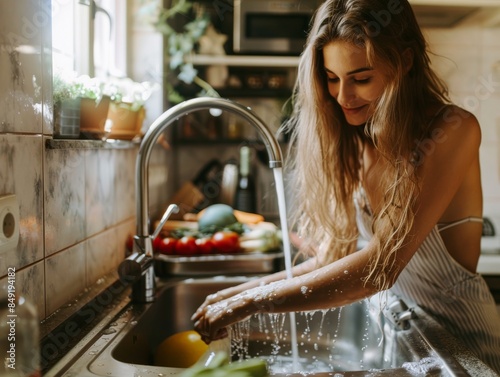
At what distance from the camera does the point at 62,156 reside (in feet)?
3.55

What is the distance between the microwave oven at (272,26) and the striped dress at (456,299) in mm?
1317

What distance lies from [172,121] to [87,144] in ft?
0.63

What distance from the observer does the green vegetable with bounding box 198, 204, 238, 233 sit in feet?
5.81

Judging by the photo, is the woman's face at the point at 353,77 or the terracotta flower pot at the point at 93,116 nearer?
the woman's face at the point at 353,77

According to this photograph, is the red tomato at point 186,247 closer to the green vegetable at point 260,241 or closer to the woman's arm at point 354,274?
the green vegetable at point 260,241

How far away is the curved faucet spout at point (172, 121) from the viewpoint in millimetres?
1104

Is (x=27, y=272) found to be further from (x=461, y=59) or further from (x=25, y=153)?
(x=461, y=59)

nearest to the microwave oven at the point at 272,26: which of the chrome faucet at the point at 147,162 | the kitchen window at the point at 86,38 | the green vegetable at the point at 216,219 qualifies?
the kitchen window at the point at 86,38

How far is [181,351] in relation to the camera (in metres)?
1.11

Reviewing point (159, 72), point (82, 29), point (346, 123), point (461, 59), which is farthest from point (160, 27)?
point (461, 59)

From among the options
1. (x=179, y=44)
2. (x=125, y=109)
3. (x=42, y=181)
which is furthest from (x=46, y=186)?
(x=179, y=44)

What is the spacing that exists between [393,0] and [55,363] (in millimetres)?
881

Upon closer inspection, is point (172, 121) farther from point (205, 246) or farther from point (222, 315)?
point (205, 246)

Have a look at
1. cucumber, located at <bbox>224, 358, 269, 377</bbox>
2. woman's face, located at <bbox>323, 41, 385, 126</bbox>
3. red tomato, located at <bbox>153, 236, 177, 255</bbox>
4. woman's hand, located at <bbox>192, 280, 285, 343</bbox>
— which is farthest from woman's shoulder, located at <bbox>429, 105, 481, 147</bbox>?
red tomato, located at <bbox>153, 236, 177, 255</bbox>
